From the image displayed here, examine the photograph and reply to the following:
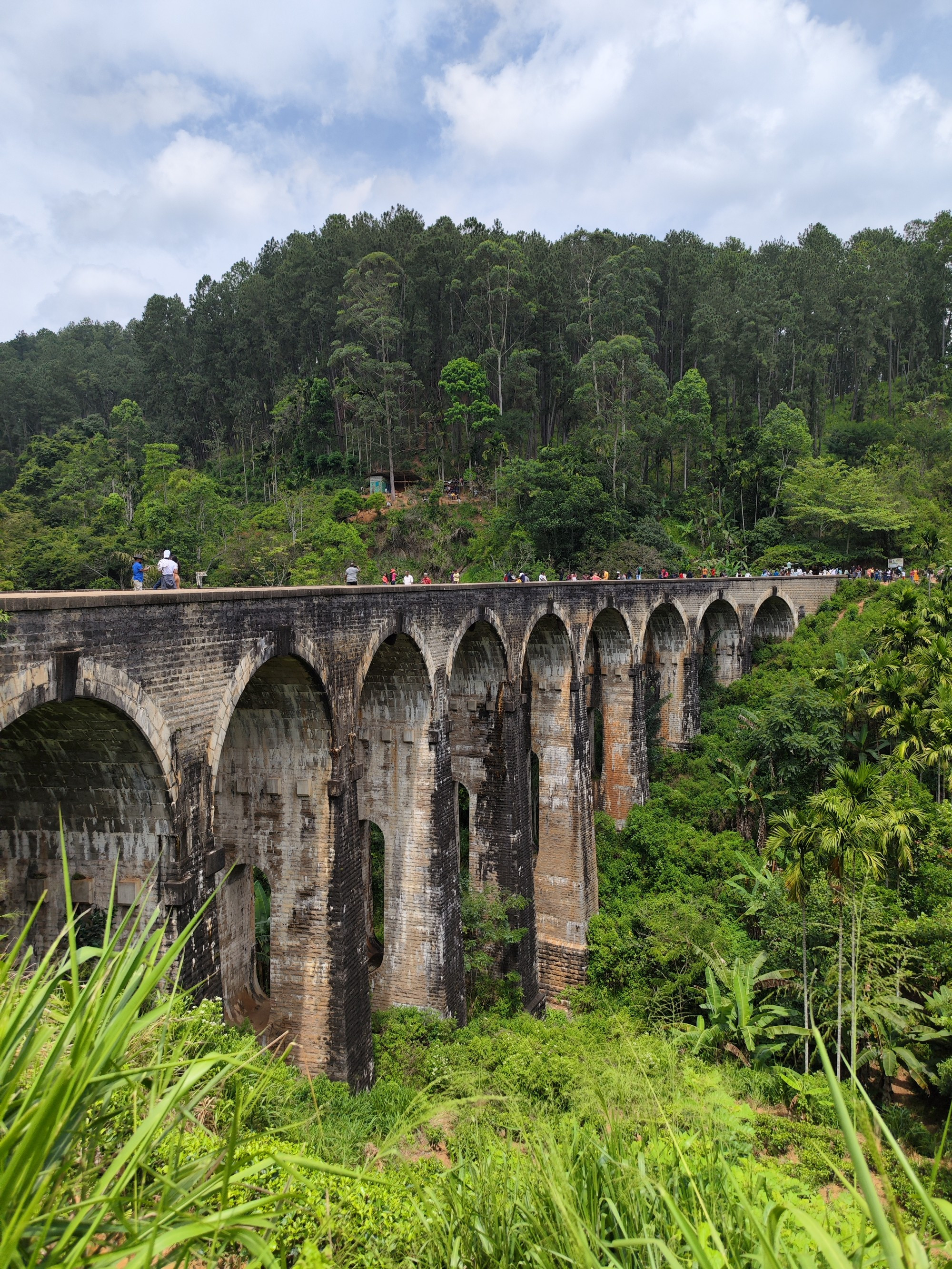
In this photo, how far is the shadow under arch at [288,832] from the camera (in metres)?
11.5

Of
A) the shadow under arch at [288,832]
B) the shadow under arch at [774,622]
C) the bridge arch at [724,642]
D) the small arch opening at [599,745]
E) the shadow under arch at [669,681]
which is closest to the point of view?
the shadow under arch at [288,832]

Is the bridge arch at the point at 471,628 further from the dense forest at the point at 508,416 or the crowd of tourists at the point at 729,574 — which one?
the dense forest at the point at 508,416

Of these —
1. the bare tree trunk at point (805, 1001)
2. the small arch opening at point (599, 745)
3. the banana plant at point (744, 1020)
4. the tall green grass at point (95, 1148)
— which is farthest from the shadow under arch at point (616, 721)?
the tall green grass at point (95, 1148)

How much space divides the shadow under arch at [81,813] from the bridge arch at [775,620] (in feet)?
103

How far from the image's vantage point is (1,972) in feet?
10.7

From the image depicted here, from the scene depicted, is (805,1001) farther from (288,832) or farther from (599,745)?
(599,745)

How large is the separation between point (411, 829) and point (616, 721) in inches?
483

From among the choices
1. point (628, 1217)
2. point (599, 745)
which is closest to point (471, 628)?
point (599, 745)

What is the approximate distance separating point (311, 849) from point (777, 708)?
1860 centimetres

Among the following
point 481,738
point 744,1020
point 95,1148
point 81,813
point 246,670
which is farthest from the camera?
point 481,738

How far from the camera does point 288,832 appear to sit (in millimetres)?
11758

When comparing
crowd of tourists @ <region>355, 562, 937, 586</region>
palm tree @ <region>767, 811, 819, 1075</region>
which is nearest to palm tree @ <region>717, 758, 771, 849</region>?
palm tree @ <region>767, 811, 819, 1075</region>

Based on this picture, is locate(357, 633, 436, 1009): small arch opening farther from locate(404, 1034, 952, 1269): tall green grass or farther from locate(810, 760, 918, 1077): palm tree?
locate(404, 1034, 952, 1269): tall green grass

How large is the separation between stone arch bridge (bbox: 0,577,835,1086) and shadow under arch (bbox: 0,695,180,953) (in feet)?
0.08
